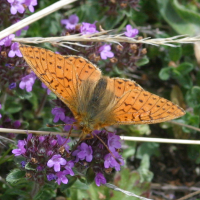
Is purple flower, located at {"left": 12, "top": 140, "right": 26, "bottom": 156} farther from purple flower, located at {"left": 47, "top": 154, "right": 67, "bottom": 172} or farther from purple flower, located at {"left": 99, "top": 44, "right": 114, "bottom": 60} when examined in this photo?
purple flower, located at {"left": 99, "top": 44, "right": 114, "bottom": 60}

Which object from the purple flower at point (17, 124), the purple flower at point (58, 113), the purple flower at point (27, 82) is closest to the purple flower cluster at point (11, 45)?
the purple flower at point (27, 82)

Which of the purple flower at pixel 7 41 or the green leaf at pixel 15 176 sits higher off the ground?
the purple flower at pixel 7 41

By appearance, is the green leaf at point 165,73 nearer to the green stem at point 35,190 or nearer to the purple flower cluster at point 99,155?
the purple flower cluster at point 99,155

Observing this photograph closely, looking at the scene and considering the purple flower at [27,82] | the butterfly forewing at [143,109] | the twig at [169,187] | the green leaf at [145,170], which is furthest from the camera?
the twig at [169,187]

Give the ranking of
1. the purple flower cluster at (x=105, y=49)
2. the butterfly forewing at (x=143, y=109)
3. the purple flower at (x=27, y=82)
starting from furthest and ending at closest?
the purple flower cluster at (x=105, y=49) → the purple flower at (x=27, y=82) → the butterfly forewing at (x=143, y=109)

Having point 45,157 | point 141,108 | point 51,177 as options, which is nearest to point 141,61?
point 141,108

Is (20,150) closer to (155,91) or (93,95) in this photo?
(93,95)

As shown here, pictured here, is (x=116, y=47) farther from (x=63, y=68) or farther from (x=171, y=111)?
(x=171, y=111)
